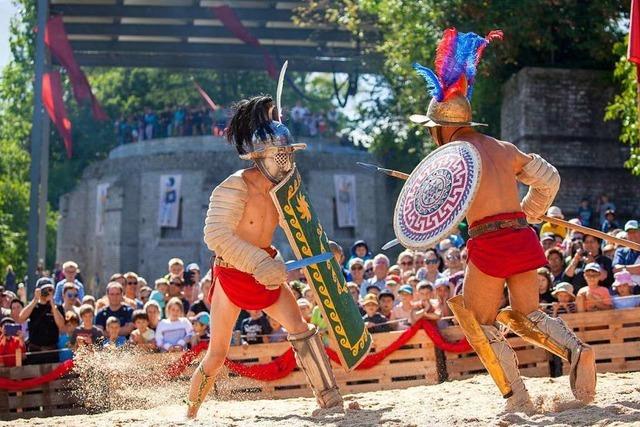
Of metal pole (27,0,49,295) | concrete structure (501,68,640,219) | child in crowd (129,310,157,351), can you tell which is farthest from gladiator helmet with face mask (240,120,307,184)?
metal pole (27,0,49,295)

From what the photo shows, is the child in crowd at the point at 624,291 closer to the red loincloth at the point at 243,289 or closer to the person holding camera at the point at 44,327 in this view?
the red loincloth at the point at 243,289

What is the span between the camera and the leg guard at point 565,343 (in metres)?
7.23

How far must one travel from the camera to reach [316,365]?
827 centimetres

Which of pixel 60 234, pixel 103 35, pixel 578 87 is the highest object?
pixel 103 35

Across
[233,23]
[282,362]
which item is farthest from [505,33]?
[233,23]

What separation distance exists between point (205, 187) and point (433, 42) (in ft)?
61.1

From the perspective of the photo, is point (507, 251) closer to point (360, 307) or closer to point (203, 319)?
point (360, 307)

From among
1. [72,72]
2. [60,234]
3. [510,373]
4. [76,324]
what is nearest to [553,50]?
[76,324]

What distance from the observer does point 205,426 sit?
7684 millimetres

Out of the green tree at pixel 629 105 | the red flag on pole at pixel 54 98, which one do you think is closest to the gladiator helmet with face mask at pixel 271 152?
the green tree at pixel 629 105

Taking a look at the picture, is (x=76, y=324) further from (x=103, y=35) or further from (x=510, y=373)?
(x=103, y=35)

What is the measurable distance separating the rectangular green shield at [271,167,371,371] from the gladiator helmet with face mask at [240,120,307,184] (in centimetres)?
7

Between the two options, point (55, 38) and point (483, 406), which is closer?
point (483, 406)

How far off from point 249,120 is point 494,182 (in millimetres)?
1834
